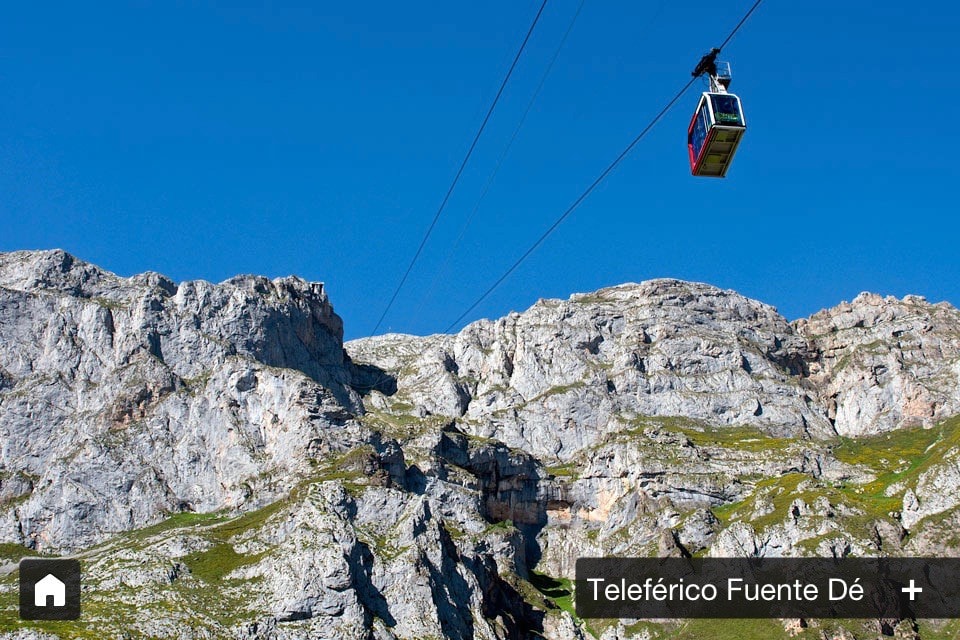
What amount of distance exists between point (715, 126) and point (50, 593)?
96651 mm

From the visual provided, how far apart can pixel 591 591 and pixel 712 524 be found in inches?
925

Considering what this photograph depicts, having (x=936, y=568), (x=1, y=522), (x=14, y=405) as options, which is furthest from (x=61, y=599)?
(x=936, y=568)

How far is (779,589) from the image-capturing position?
152 meters

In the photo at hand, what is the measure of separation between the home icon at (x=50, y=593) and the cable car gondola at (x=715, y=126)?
89160mm

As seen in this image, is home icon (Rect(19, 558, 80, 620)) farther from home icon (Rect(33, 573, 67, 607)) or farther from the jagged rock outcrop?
the jagged rock outcrop

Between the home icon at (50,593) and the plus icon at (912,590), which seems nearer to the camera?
the home icon at (50,593)

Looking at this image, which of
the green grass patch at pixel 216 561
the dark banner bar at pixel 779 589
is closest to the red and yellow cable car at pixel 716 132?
the green grass patch at pixel 216 561

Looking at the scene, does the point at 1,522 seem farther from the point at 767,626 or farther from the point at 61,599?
the point at 767,626

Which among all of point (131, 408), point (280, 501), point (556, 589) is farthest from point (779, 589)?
point (131, 408)

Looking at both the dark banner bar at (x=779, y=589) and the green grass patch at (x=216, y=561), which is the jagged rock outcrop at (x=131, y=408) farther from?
the dark banner bar at (x=779, y=589)

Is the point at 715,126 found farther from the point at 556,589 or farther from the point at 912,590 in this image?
the point at 556,589

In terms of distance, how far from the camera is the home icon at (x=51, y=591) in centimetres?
10544

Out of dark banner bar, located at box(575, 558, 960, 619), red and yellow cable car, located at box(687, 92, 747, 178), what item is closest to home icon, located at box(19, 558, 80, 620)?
dark banner bar, located at box(575, 558, 960, 619)

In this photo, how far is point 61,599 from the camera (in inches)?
4353
